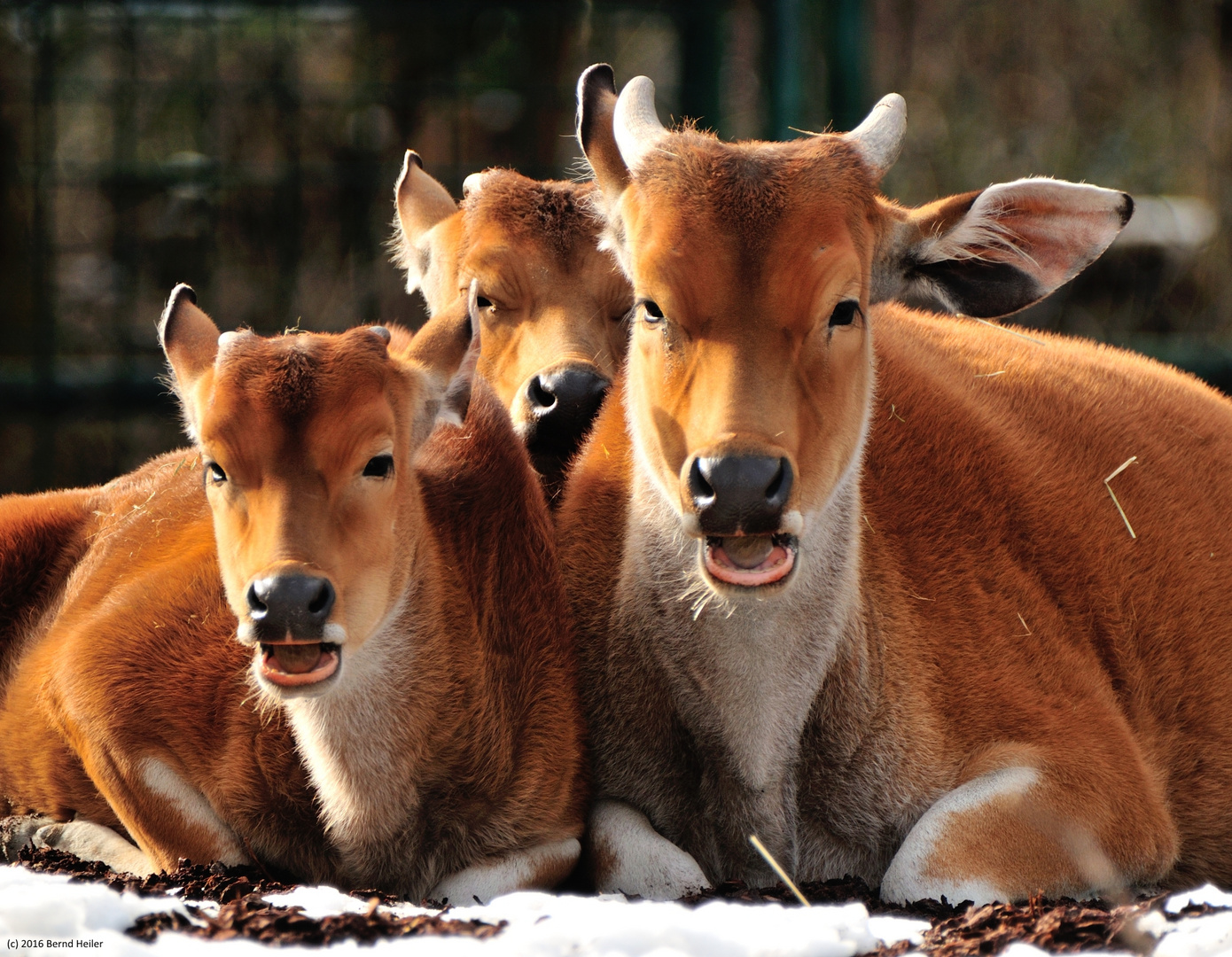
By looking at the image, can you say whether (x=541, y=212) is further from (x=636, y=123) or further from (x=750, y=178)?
(x=750, y=178)

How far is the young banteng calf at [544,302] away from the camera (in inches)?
207

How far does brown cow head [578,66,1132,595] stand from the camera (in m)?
3.79

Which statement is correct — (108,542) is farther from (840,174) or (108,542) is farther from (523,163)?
(523,163)

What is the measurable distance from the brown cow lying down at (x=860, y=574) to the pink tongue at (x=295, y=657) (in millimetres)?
975

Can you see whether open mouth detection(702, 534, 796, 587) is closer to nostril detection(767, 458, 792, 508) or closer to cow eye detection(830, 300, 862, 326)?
nostril detection(767, 458, 792, 508)

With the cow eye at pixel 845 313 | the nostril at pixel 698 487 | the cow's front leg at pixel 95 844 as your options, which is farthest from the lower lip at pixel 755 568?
the cow's front leg at pixel 95 844

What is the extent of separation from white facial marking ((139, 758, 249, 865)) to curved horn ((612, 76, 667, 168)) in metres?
2.15

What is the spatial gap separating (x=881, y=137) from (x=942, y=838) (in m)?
1.98

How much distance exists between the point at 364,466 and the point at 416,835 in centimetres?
107

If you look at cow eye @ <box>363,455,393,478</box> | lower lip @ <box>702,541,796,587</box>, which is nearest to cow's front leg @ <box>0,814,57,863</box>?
cow eye @ <box>363,455,393,478</box>

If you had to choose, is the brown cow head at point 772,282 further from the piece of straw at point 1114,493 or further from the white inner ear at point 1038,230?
the piece of straw at point 1114,493

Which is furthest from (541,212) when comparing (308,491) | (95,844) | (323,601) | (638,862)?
(95,844)

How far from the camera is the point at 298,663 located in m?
3.76

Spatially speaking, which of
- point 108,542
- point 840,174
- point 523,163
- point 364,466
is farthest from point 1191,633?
point 523,163
